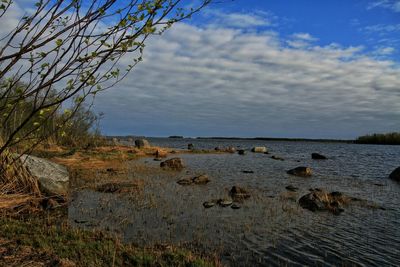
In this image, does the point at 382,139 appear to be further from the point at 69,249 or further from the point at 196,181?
the point at 69,249

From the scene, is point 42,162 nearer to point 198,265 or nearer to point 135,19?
point 198,265

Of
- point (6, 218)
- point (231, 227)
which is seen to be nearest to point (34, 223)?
point (6, 218)

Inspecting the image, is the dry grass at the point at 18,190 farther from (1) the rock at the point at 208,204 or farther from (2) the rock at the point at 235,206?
(2) the rock at the point at 235,206

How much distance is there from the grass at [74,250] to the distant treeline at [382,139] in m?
90.4

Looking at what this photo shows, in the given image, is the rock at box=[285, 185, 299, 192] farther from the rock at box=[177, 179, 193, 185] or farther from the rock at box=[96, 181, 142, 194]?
the rock at box=[96, 181, 142, 194]

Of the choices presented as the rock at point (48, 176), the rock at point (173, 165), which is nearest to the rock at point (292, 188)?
the rock at point (173, 165)

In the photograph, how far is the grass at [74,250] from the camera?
633cm

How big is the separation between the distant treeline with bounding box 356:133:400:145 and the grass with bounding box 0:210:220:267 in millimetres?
90388

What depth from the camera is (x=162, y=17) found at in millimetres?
3289

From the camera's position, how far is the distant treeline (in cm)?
8671

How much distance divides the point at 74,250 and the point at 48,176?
20.7ft

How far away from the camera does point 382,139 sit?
301ft

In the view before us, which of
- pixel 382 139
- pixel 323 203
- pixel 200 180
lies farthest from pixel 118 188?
pixel 382 139

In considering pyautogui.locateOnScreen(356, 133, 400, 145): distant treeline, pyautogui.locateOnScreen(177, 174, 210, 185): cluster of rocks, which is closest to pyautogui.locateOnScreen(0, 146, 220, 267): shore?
pyautogui.locateOnScreen(177, 174, 210, 185): cluster of rocks
